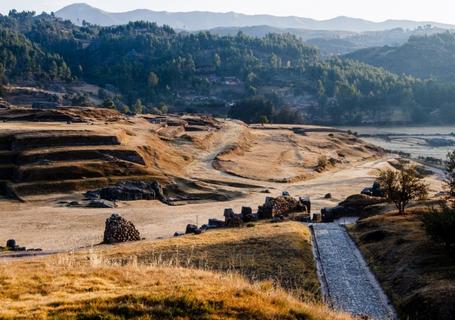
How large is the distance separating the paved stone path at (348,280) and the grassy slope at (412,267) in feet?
1.85

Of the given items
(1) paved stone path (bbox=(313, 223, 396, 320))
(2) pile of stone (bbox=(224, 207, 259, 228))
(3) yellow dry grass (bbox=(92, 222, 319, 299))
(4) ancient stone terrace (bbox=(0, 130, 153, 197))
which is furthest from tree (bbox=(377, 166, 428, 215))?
(4) ancient stone terrace (bbox=(0, 130, 153, 197))

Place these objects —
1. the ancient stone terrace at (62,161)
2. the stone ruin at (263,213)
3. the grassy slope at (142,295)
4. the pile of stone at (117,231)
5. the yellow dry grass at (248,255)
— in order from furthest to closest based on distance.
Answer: the ancient stone terrace at (62,161) → the stone ruin at (263,213) → the pile of stone at (117,231) → the yellow dry grass at (248,255) → the grassy slope at (142,295)

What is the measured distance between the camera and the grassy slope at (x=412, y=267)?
20406 millimetres

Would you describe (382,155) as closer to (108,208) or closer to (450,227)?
(108,208)

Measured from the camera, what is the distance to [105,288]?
58.6 feet

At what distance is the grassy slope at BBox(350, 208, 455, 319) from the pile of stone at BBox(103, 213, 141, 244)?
1722 cm

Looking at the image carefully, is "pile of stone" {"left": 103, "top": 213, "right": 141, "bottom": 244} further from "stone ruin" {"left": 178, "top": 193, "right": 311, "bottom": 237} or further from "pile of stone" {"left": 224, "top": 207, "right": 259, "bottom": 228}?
"pile of stone" {"left": 224, "top": 207, "right": 259, "bottom": 228}

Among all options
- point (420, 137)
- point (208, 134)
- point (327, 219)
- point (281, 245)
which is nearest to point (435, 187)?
point (327, 219)

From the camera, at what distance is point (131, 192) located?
67000 millimetres

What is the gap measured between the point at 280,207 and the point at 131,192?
2268 cm

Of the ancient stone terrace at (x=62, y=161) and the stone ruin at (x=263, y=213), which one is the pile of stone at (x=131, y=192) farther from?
the stone ruin at (x=263, y=213)

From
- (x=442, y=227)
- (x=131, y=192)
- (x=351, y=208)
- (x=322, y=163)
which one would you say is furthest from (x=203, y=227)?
(x=322, y=163)

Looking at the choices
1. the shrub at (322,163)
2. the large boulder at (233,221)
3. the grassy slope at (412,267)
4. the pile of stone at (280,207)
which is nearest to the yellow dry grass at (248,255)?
the grassy slope at (412,267)

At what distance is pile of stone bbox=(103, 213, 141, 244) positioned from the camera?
40.4 metres
